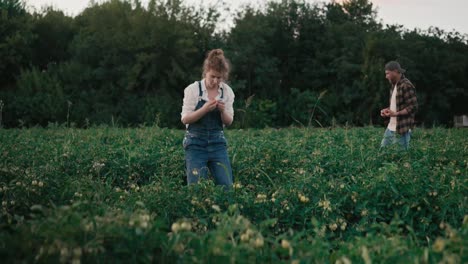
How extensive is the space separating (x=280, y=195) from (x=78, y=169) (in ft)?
10.7

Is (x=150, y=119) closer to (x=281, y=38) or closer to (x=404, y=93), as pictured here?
(x=281, y=38)

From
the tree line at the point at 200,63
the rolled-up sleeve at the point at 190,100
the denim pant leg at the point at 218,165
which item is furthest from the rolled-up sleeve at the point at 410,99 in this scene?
the tree line at the point at 200,63

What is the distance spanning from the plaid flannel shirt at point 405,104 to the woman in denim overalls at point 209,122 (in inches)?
148

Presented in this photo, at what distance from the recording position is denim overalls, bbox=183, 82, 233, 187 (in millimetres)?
4915

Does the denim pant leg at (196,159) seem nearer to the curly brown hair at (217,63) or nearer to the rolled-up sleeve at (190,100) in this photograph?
the rolled-up sleeve at (190,100)

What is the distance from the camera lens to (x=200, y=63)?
108 ft

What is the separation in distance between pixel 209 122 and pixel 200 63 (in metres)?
28.3

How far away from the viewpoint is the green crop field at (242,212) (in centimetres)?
227

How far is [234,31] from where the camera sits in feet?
114

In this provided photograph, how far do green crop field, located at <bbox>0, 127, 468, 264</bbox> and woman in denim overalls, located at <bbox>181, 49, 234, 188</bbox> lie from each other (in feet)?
1.00

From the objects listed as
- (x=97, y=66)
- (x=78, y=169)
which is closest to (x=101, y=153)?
(x=78, y=169)

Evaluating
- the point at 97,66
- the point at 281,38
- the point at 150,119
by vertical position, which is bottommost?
the point at 150,119

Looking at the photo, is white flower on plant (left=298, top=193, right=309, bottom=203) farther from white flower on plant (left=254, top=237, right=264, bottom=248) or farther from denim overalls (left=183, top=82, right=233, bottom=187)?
white flower on plant (left=254, top=237, right=264, bottom=248)

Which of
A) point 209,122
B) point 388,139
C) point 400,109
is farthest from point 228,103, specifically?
point 400,109
